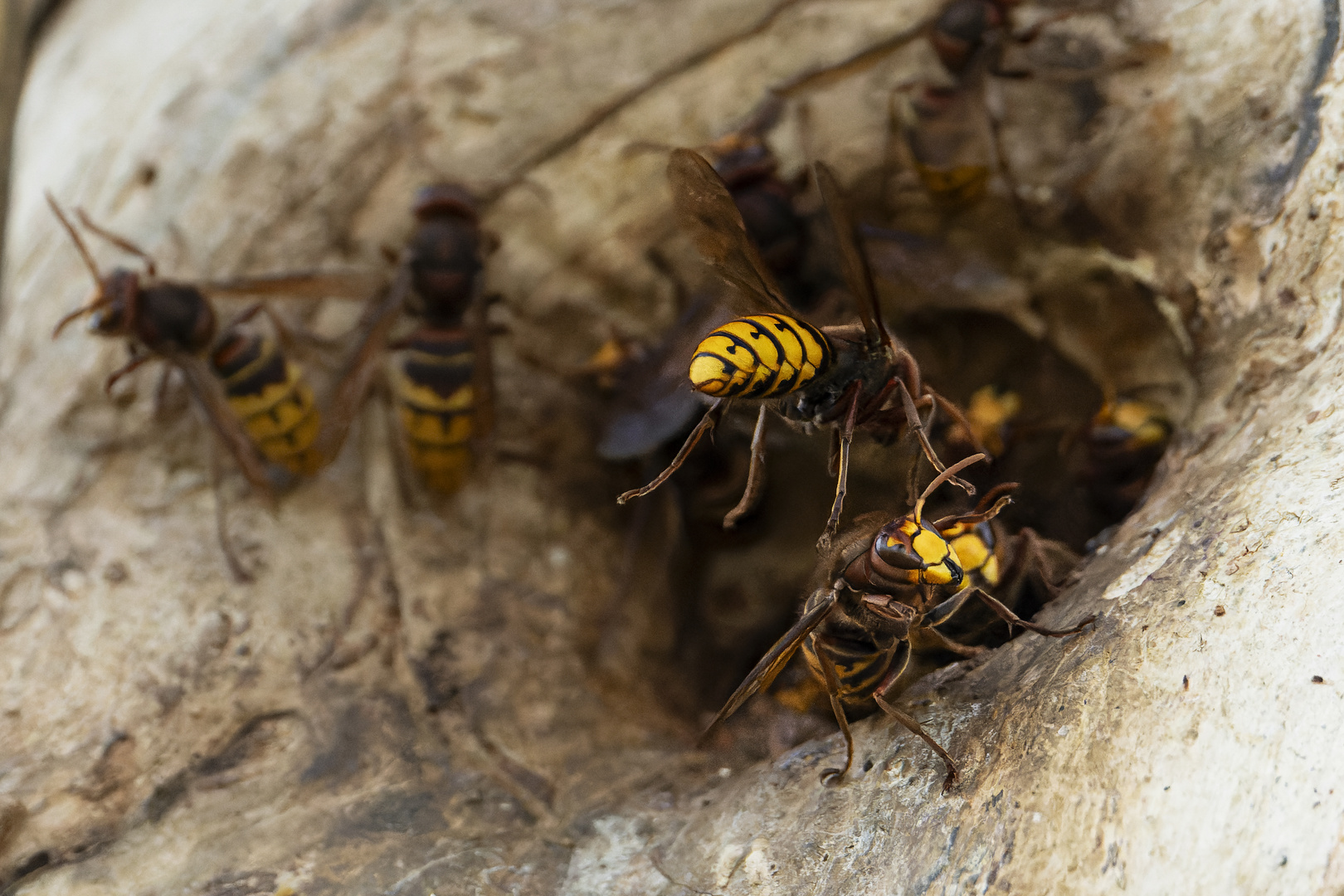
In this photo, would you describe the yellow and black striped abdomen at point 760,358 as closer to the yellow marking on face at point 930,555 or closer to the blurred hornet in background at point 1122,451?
the yellow marking on face at point 930,555

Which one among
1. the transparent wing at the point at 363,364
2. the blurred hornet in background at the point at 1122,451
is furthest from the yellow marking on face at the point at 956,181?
the transparent wing at the point at 363,364

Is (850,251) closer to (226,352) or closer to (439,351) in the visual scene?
(439,351)

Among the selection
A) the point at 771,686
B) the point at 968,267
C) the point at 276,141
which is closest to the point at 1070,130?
the point at 968,267

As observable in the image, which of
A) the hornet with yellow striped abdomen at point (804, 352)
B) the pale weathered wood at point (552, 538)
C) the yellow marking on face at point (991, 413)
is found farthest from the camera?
the yellow marking on face at point (991, 413)

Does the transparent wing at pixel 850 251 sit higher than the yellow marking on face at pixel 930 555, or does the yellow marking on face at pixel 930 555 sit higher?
the transparent wing at pixel 850 251

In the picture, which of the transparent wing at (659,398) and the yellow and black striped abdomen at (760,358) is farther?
the transparent wing at (659,398)

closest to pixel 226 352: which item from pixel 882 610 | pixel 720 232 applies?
pixel 720 232

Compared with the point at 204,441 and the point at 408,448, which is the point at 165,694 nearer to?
the point at 204,441
